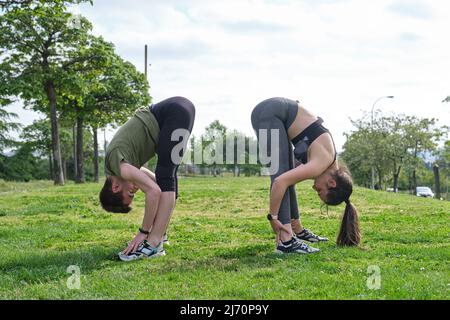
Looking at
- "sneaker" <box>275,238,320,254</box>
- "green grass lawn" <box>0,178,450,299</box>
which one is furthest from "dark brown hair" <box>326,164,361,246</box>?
"sneaker" <box>275,238,320,254</box>

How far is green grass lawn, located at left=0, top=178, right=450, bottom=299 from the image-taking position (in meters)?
3.98

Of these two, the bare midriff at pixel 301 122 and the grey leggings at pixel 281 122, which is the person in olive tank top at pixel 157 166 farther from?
the bare midriff at pixel 301 122

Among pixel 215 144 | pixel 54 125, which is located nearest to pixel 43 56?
pixel 54 125

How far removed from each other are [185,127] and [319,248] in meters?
2.00

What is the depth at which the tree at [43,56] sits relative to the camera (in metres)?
25.0

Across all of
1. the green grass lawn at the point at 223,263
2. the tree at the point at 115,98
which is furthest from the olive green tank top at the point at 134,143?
the tree at the point at 115,98

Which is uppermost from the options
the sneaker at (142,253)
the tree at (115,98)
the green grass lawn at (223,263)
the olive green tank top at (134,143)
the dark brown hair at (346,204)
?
the tree at (115,98)

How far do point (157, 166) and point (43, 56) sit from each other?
23031 mm

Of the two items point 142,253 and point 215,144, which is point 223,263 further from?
point 215,144

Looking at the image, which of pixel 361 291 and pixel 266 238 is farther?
pixel 266 238

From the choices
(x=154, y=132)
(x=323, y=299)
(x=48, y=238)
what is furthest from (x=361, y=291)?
(x=48, y=238)

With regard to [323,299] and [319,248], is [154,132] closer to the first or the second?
[319,248]

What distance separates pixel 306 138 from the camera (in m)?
5.68

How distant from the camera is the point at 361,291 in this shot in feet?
12.8
